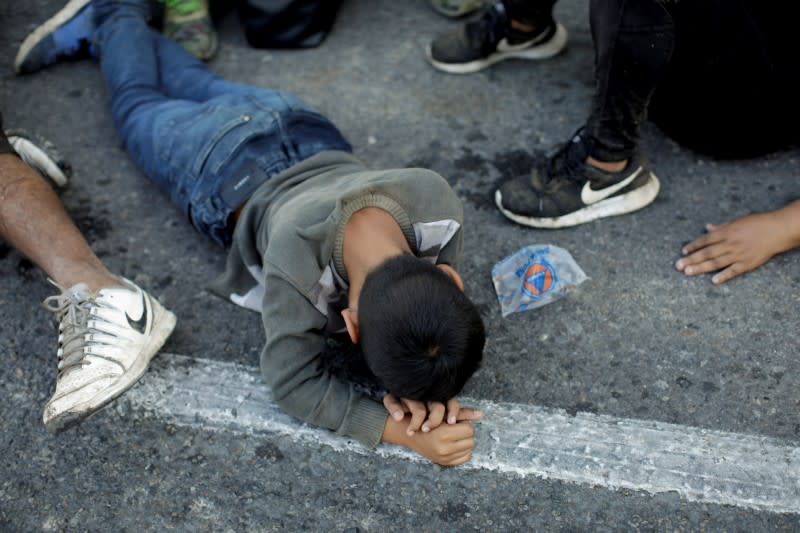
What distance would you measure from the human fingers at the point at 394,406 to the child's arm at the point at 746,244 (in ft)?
3.42

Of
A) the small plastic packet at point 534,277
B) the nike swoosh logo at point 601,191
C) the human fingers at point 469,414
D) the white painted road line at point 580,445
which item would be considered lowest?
the white painted road line at point 580,445

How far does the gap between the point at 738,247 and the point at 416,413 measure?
46.2 inches

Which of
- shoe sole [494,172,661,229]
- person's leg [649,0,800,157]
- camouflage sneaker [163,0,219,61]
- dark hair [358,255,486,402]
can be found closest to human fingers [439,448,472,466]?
dark hair [358,255,486,402]

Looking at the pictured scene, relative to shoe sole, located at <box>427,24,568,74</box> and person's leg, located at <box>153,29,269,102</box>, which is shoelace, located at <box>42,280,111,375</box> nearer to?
person's leg, located at <box>153,29,269,102</box>

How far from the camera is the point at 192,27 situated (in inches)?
127

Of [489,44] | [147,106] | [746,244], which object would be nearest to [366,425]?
[746,244]

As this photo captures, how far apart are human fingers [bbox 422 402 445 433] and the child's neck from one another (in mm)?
336

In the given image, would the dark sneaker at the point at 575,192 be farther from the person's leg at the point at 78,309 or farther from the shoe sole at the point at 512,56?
the person's leg at the point at 78,309

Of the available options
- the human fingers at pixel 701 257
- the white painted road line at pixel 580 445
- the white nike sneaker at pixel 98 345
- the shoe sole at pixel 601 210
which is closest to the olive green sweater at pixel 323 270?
the white painted road line at pixel 580 445

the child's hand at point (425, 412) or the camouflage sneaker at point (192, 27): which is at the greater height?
the camouflage sneaker at point (192, 27)

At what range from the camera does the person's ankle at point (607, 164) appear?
2400 mm

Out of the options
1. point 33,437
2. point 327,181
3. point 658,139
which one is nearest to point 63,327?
point 33,437

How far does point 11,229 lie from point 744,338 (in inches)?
87.8

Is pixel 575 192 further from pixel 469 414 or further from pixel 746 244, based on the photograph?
pixel 469 414
